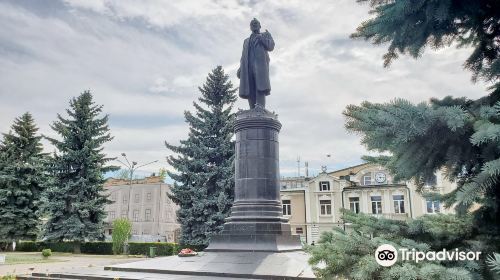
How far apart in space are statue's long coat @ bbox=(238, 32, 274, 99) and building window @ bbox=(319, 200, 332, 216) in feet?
79.8

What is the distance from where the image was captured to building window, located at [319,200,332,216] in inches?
1371

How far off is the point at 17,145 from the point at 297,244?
1139 inches

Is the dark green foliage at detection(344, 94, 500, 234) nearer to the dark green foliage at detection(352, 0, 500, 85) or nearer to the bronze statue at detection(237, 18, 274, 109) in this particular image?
the dark green foliage at detection(352, 0, 500, 85)

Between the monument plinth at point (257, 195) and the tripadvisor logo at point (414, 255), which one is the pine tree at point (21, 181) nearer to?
the monument plinth at point (257, 195)

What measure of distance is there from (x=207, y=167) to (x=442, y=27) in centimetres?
2025

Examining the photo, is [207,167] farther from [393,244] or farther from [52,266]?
[393,244]

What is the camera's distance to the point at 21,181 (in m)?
29.5

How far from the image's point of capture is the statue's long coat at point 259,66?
41.3 feet

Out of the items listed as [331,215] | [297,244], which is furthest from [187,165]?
[331,215]

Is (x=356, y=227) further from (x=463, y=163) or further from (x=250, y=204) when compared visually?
(x=250, y=204)

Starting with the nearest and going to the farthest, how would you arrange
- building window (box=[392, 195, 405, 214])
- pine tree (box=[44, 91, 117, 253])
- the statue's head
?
the statue's head < pine tree (box=[44, 91, 117, 253]) < building window (box=[392, 195, 405, 214])

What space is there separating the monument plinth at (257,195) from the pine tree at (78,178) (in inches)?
714

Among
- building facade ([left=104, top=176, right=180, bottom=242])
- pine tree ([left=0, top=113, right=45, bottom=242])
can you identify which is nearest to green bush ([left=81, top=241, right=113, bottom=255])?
pine tree ([left=0, top=113, right=45, bottom=242])

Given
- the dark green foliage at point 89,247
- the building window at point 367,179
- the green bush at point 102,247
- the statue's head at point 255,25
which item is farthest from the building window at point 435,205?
the dark green foliage at point 89,247
